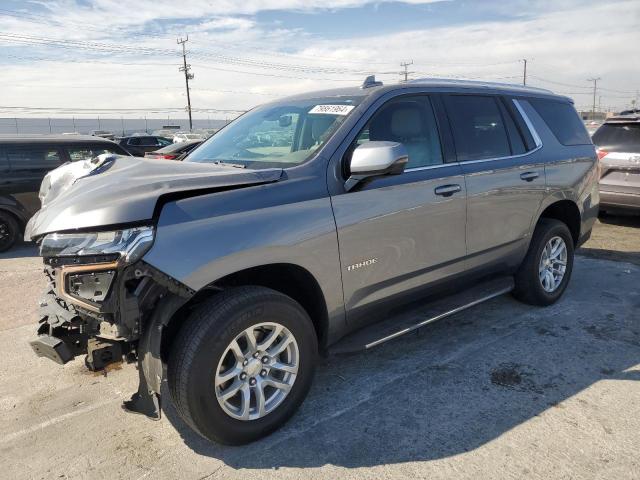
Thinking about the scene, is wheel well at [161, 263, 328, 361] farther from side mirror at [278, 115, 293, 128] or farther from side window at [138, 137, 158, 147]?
side window at [138, 137, 158, 147]

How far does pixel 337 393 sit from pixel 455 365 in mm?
930

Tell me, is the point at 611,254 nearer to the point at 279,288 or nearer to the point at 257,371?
the point at 279,288

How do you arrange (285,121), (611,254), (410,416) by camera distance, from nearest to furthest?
(410,416) < (285,121) < (611,254)

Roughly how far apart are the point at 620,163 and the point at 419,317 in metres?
6.01

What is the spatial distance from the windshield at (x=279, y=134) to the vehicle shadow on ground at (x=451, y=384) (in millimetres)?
1561

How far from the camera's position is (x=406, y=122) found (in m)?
3.55

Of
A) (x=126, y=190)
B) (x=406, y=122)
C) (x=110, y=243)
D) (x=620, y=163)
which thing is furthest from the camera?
(x=620, y=163)

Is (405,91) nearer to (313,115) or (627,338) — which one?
(313,115)

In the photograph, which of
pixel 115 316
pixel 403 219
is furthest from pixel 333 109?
pixel 115 316

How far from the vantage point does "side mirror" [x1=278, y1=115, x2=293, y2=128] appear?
3.68m

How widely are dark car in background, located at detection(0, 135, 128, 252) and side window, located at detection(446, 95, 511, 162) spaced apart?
23.1ft

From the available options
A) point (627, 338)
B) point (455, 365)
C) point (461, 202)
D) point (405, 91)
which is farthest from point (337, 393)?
point (627, 338)

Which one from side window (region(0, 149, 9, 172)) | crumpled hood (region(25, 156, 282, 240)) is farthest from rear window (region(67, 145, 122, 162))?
crumpled hood (region(25, 156, 282, 240))

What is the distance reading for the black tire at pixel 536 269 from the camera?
14.9 ft
